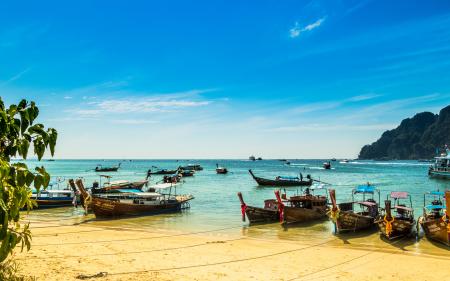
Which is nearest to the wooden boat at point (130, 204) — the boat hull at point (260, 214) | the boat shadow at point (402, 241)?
the boat hull at point (260, 214)

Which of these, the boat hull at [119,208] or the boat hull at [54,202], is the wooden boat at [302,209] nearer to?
the boat hull at [119,208]

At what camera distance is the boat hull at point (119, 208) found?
28109 mm

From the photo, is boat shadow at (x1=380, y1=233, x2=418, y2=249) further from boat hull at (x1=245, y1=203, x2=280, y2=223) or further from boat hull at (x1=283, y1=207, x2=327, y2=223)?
boat hull at (x1=245, y1=203, x2=280, y2=223)

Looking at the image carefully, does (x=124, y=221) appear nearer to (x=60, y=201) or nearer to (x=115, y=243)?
(x=115, y=243)

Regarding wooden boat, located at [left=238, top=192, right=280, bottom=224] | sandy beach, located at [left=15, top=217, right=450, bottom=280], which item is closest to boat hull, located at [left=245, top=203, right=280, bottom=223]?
wooden boat, located at [left=238, top=192, right=280, bottom=224]

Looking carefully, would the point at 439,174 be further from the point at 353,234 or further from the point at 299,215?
the point at 353,234

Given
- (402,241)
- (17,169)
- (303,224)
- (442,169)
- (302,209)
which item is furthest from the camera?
(442,169)

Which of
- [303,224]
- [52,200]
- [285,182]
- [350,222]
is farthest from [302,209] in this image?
[285,182]

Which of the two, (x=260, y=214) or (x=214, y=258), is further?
(x=260, y=214)

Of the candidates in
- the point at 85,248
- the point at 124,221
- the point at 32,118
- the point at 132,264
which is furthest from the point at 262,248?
the point at 32,118

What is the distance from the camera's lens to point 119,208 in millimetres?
28844

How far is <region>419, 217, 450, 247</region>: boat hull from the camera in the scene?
61.0 feet

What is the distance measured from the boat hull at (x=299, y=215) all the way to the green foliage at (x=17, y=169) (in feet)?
73.3

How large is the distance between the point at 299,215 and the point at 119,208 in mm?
14009
